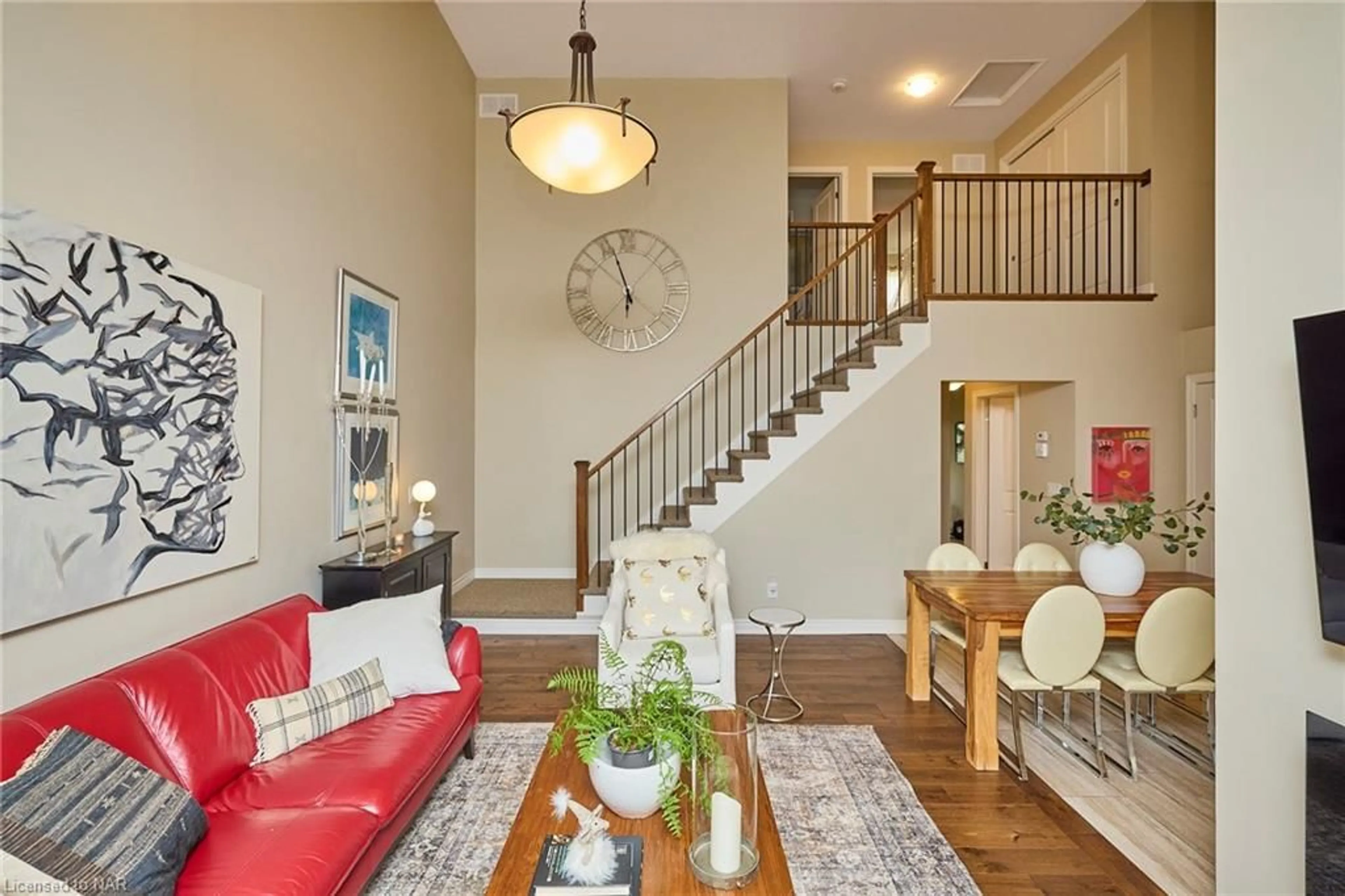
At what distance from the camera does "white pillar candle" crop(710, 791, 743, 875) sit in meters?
1.57

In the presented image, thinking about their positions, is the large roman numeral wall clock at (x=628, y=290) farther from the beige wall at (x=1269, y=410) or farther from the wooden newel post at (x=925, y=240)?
the beige wall at (x=1269, y=410)

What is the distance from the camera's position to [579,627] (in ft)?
15.8

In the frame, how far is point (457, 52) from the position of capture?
536 cm

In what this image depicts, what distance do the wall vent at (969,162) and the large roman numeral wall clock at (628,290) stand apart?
3728 mm

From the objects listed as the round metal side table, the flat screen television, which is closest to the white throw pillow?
the round metal side table

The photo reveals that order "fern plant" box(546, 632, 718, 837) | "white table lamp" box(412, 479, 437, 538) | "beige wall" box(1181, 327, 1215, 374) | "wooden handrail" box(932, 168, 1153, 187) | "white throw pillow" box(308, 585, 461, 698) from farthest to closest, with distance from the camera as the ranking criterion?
"wooden handrail" box(932, 168, 1153, 187) < "beige wall" box(1181, 327, 1215, 374) < "white table lamp" box(412, 479, 437, 538) < "white throw pillow" box(308, 585, 461, 698) < "fern plant" box(546, 632, 718, 837)

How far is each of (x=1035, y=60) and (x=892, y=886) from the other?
661 cm

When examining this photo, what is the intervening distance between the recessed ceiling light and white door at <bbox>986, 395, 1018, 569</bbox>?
307 centimetres

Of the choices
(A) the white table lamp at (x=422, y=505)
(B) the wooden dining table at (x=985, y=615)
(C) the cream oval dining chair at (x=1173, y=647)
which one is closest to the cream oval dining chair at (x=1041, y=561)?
(B) the wooden dining table at (x=985, y=615)

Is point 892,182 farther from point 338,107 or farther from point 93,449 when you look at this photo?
point 93,449

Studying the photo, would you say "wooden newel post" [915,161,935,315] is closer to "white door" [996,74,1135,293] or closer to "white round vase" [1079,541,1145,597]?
"white door" [996,74,1135,293]

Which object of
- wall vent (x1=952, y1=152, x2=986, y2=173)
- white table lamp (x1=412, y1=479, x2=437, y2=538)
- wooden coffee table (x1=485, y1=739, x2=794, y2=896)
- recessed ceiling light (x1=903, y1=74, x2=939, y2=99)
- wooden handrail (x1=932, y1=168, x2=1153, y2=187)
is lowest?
wooden coffee table (x1=485, y1=739, x2=794, y2=896)

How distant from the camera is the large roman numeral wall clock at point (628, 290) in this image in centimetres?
588

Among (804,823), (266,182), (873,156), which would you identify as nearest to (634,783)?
(804,823)
